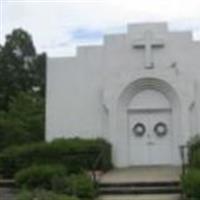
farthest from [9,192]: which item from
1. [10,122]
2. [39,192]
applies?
[10,122]

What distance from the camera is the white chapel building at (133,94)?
28719 mm

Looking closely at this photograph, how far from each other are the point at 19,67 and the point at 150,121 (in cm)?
2986

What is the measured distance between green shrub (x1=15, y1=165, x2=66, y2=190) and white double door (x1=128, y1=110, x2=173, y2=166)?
6.59m

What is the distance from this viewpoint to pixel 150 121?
2909 centimetres

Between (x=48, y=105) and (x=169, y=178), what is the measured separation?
27.9 feet

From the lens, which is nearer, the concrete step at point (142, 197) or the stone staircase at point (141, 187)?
the concrete step at point (142, 197)

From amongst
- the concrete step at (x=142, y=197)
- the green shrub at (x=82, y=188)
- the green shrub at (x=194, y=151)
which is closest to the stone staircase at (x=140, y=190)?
the concrete step at (x=142, y=197)

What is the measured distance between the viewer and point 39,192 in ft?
59.5

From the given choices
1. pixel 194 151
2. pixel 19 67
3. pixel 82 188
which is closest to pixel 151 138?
pixel 194 151

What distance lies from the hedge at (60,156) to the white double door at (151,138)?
2.39 meters

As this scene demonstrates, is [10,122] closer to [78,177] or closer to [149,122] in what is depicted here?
[149,122]

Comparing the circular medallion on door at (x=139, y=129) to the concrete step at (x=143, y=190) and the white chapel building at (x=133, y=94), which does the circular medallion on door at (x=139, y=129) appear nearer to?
the white chapel building at (x=133, y=94)

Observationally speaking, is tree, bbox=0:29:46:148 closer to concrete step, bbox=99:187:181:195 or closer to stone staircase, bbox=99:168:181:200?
stone staircase, bbox=99:168:181:200

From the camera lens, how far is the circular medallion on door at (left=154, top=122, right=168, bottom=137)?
28922mm
